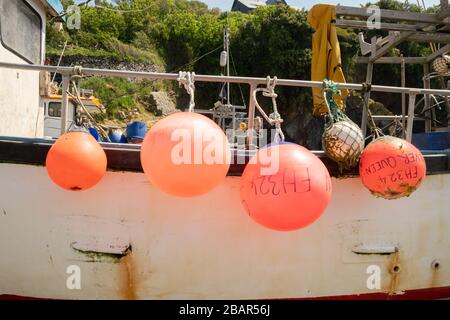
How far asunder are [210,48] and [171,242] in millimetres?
30048

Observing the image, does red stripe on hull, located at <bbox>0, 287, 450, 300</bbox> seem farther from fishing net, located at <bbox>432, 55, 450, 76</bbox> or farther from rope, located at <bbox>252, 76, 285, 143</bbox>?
fishing net, located at <bbox>432, 55, 450, 76</bbox>

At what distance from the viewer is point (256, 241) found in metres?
2.92

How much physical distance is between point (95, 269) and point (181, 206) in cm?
72

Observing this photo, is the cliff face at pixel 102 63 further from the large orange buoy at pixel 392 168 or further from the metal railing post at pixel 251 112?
the large orange buoy at pixel 392 168

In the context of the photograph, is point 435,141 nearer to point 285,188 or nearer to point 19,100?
point 285,188

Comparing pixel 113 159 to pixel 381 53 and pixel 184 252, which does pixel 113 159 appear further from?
pixel 381 53

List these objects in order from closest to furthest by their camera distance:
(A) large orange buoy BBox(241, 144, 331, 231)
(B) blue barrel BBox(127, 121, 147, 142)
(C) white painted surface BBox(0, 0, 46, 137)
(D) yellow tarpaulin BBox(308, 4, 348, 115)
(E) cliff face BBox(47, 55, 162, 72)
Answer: (A) large orange buoy BBox(241, 144, 331, 231) → (B) blue barrel BBox(127, 121, 147, 142) → (D) yellow tarpaulin BBox(308, 4, 348, 115) → (C) white painted surface BBox(0, 0, 46, 137) → (E) cliff face BBox(47, 55, 162, 72)

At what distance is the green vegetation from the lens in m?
24.9

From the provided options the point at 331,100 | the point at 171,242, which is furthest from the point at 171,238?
the point at 331,100

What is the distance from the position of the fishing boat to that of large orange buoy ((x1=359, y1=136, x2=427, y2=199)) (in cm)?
28

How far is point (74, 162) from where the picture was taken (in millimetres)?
2412

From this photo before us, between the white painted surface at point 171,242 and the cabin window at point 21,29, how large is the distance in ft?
6.00

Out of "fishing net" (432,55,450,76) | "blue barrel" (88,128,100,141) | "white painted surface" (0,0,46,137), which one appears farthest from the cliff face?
"blue barrel" (88,128,100,141)

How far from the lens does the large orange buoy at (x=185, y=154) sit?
2254 mm
